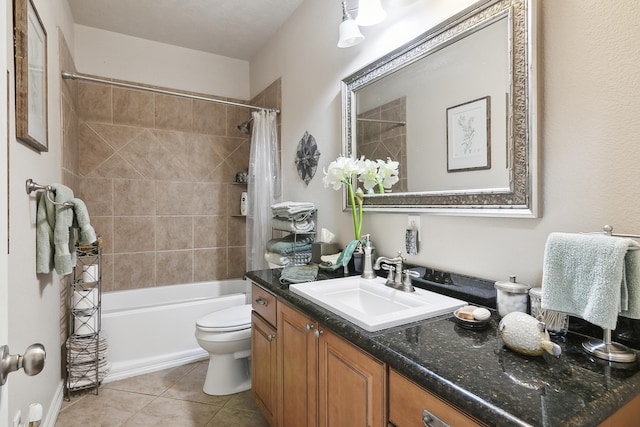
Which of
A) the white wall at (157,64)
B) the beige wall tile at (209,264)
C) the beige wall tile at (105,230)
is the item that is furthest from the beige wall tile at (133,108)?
the beige wall tile at (209,264)

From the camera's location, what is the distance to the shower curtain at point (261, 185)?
273cm

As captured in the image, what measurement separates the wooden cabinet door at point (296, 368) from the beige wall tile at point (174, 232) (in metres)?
2.02

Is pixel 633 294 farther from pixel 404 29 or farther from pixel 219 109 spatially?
pixel 219 109

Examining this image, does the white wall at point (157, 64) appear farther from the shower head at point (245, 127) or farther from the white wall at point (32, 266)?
the white wall at point (32, 266)

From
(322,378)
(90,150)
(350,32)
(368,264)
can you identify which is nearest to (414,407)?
(322,378)

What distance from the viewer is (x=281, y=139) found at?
2807 mm

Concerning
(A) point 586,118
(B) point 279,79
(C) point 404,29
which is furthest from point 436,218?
(B) point 279,79

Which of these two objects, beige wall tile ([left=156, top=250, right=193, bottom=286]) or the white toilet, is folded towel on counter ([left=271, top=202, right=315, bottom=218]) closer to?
the white toilet

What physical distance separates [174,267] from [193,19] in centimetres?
210

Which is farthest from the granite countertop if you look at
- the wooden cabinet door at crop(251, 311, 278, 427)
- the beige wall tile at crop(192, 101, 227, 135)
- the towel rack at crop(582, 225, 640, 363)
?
the beige wall tile at crop(192, 101, 227, 135)

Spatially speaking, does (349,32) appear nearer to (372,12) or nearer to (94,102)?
(372,12)

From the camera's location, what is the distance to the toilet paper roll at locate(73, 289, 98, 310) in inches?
85.1

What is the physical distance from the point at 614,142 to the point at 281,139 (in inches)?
88.0

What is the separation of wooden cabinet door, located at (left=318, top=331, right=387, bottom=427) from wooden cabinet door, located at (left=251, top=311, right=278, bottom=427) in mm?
437
